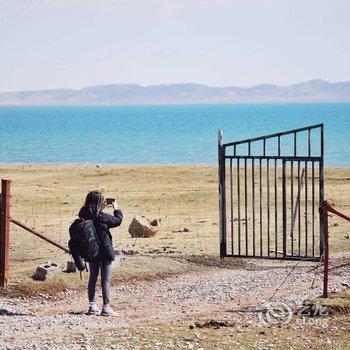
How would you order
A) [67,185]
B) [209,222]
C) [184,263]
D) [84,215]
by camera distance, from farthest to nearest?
1. [67,185]
2. [209,222]
3. [184,263]
4. [84,215]

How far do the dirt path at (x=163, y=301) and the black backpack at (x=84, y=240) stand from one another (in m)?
0.91

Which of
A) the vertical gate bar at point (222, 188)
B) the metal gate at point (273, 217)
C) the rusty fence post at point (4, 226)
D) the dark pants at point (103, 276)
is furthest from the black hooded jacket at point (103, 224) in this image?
the vertical gate bar at point (222, 188)

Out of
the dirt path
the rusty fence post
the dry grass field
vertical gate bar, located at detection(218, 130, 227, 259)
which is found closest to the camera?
the dirt path

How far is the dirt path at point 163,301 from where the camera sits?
12867 mm

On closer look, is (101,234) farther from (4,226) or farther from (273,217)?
(273,217)

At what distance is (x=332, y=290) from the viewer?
15.5 meters

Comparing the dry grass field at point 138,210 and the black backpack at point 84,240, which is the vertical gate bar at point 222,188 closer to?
the dry grass field at point 138,210

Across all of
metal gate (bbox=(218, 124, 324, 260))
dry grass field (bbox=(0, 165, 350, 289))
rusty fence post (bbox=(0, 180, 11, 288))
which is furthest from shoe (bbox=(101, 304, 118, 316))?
metal gate (bbox=(218, 124, 324, 260))

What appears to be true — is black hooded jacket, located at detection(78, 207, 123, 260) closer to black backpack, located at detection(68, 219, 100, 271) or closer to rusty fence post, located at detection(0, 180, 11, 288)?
black backpack, located at detection(68, 219, 100, 271)

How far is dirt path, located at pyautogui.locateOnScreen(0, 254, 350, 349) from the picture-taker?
1287cm

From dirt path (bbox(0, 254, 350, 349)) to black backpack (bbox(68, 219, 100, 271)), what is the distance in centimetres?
91

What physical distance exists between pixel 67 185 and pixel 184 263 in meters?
23.2

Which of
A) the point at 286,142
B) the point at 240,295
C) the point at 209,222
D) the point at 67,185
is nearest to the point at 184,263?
the point at 240,295

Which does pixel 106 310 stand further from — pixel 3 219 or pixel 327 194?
pixel 327 194
